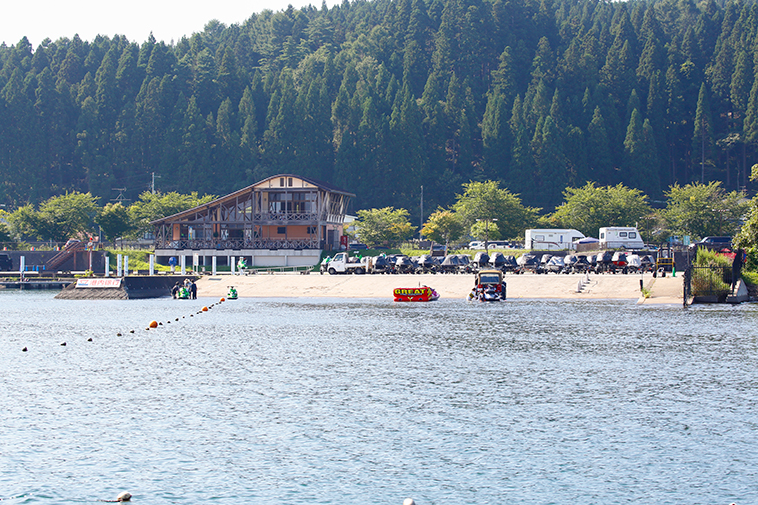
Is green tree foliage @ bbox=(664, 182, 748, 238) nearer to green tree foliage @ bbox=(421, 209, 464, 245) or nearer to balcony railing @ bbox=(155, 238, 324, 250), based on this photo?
green tree foliage @ bbox=(421, 209, 464, 245)

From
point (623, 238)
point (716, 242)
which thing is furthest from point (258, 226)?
point (716, 242)

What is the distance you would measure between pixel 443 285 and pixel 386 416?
51.4 meters

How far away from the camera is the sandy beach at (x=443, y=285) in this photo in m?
66.2

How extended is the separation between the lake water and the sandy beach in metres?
22.1

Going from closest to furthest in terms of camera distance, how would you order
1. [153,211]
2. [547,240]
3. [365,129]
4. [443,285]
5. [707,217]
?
1. [443,285]
2. [547,240]
3. [707,217]
4. [153,211]
5. [365,129]

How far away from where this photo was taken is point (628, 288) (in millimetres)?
67250

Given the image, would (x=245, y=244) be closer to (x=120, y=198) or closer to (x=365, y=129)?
(x=365, y=129)

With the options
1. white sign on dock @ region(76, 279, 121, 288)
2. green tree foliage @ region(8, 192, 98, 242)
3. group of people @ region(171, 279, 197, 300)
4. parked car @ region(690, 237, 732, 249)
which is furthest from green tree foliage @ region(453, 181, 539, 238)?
white sign on dock @ region(76, 279, 121, 288)

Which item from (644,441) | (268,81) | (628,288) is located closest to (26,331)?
(644,441)

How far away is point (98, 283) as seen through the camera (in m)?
76.2

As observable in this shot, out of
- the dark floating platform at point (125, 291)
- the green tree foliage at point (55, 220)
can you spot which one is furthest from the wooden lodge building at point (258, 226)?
the dark floating platform at point (125, 291)

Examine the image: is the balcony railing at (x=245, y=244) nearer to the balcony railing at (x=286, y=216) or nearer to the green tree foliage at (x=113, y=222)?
the balcony railing at (x=286, y=216)

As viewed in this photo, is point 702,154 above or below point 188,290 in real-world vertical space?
above

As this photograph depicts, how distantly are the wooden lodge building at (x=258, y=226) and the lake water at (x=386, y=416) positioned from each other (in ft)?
184
